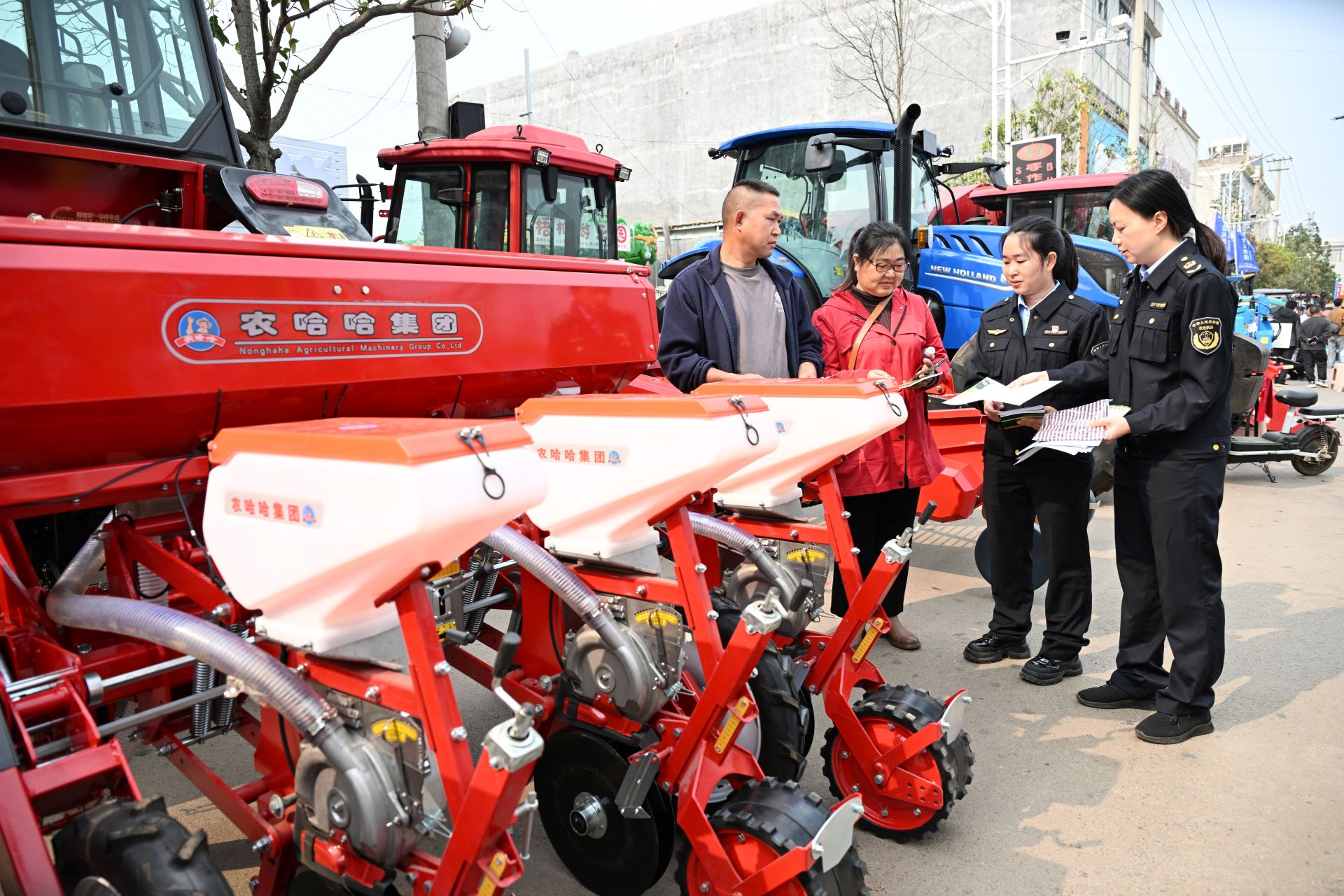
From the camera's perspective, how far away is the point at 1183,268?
10.4ft

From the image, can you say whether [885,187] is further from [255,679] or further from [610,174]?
[255,679]

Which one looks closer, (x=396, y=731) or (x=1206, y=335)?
(x=396, y=731)

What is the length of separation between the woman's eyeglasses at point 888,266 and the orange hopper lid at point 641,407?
1.50 m

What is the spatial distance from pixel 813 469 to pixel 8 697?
215cm

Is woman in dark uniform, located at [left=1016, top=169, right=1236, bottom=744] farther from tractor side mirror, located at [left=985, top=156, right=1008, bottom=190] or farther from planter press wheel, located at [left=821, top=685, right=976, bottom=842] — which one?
tractor side mirror, located at [left=985, top=156, right=1008, bottom=190]

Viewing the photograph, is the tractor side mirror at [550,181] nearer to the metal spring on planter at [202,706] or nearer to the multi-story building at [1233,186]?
the metal spring on planter at [202,706]

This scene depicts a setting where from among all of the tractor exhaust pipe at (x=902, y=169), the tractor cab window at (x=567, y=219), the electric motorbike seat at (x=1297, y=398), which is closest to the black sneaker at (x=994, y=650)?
the tractor exhaust pipe at (x=902, y=169)

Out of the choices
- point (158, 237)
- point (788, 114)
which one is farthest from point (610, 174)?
point (788, 114)

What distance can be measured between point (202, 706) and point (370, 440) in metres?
1.11

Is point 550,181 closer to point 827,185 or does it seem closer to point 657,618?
point 827,185

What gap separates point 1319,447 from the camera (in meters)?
8.49

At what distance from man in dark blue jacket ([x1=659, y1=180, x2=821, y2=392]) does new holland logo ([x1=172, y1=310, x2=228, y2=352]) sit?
1650mm

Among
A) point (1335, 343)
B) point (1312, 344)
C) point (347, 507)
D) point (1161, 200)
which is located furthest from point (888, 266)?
point (1335, 343)

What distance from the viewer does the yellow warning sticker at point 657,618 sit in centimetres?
238
